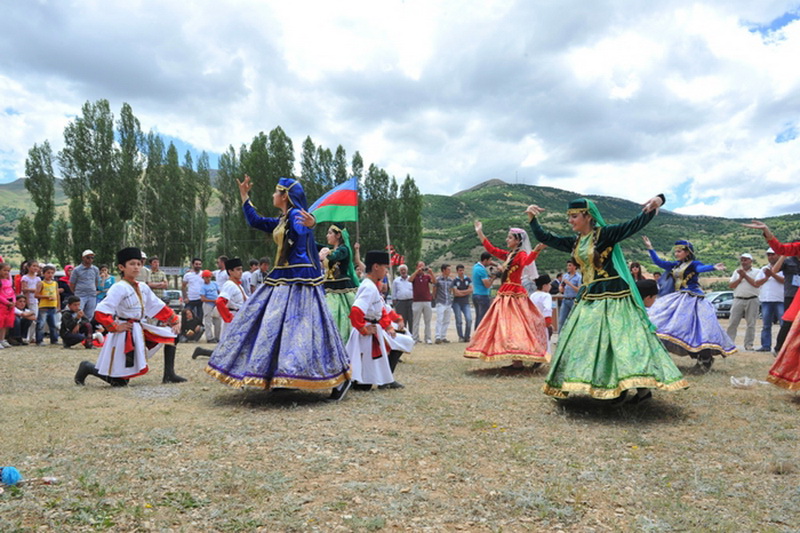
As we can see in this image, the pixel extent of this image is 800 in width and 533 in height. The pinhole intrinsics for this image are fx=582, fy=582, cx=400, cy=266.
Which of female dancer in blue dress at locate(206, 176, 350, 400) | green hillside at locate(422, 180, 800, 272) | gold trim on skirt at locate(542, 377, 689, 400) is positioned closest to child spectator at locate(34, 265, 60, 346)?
female dancer in blue dress at locate(206, 176, 350, 400)

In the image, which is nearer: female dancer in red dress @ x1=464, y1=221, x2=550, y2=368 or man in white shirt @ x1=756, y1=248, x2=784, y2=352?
female dancer in red dress @ x1=464, y1=221, x2=550, y2=368

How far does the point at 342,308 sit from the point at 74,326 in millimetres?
6598

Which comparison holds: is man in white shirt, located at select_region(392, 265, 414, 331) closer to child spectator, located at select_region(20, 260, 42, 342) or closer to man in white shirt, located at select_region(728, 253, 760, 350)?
man in white shirt, located at select_region(728, 253, 760, 350)

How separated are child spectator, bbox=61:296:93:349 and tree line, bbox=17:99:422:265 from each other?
20.8 meters

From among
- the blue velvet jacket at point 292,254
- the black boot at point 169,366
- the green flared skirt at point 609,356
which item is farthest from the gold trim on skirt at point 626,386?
the black boot at point 169,366

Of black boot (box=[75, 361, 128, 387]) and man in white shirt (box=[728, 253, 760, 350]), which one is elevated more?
man in white shirt (box=[728, 253, 760, 350])

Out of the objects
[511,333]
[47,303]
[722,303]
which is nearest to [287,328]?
[511,333]

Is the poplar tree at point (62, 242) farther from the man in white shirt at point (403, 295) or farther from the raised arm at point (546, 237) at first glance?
the raised arm at point (546, 237)

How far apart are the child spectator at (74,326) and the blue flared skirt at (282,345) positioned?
23.3ft

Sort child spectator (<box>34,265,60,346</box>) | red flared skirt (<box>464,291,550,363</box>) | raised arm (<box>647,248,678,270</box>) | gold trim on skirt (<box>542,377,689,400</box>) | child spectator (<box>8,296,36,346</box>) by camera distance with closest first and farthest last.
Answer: gold trim on skirt (<box>542,377,689,400</box>) < red flared skirt (<box>464,291,550,363</box>) < raised arm (<box>647,248,678,270</box>) < child spectator (<box>8,296,36,346</box>) < child spectator (<box>34,265,60,346</box>)

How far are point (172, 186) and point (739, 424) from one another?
3449cm

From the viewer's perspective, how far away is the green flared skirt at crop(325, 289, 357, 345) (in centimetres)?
777

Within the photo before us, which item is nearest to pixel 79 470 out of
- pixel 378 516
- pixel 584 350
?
pixel 378 516

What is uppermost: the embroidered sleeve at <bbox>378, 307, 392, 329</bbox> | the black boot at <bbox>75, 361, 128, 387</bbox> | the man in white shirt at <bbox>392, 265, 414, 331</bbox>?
the man in white shirt at <bbox>392, 265, 414, 331</bbox>
